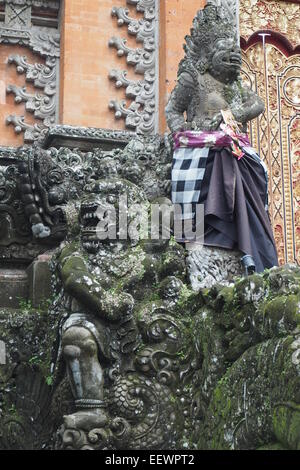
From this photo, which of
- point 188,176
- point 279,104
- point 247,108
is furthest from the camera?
point 279,104

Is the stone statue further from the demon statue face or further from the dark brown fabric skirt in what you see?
the demon statue face

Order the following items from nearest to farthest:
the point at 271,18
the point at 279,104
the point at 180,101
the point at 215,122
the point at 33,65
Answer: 1. the point at 215,122
2. the point at 180,101
3. the point at 33,65
4. the point at 279,104
5. the point at 271,18

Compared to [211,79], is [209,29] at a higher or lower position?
higher

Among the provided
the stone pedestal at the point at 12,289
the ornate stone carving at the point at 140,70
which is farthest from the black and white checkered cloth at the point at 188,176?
the ornate stone carving at the point at 140,70

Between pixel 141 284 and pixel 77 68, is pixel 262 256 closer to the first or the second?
pixel 141 284

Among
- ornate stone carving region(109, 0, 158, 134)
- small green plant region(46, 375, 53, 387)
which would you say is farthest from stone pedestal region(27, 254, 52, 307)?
ornate stone carving region(109, 0, 158, 134)

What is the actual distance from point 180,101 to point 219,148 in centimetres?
96

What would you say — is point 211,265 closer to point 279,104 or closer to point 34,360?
point 34,360

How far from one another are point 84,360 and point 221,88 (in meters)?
3.43

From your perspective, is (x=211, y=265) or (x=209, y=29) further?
(x=209, y=29)

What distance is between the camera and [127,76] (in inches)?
513

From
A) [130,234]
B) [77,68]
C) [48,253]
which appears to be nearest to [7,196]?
[48,253]

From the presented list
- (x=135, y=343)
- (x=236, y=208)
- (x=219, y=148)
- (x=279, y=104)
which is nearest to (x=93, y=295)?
(x=135, y=343)

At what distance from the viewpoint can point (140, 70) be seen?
13.1 m
